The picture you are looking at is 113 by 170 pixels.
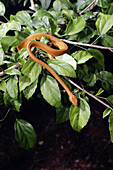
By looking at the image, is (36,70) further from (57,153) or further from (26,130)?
(57,153)

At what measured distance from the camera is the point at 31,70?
2.35 ft

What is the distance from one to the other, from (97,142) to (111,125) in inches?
71.0

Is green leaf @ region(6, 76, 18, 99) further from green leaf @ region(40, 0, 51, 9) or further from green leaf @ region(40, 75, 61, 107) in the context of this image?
green leaf @ region(40, 0, 51, 9)

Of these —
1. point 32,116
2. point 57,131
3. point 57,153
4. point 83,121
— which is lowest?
point 57,153

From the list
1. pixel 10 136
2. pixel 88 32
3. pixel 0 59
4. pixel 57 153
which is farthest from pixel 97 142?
pixel 0 59

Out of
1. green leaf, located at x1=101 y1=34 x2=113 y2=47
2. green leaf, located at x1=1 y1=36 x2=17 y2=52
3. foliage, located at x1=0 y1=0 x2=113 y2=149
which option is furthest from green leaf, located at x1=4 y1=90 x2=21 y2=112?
green leaf, located at x1=101 y1=34 x2=113 y2=47

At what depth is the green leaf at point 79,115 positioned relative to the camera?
793 millimetres

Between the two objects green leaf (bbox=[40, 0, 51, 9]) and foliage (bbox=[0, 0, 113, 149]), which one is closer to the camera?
foliage (bbox=[0, 0, 113, 149])

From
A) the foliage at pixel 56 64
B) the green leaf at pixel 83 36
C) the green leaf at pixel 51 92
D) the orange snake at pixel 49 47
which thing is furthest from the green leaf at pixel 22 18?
the green leaf at pixel 51 92

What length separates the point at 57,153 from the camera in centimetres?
239

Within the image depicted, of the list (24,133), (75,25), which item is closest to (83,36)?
(75,25)

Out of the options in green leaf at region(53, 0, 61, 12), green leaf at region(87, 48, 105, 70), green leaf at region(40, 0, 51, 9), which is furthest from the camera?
green leaf at region(40, 0, 51, 9)

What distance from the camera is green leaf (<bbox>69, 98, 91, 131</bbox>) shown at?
0.79 metres

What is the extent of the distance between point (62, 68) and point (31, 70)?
0.42 ft
